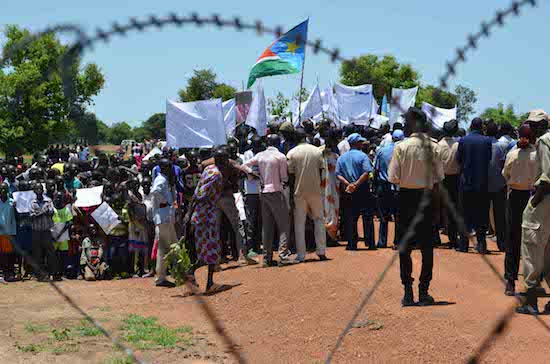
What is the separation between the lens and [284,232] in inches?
429

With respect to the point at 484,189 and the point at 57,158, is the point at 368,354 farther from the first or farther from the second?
the point at 57,158

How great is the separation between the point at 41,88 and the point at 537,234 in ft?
18.7

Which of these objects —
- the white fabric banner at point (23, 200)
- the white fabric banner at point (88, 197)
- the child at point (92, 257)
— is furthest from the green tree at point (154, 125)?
the child at point (92, 257)

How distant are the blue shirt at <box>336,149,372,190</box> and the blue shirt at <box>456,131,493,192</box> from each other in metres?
1.24

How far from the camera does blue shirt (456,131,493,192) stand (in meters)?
10.7

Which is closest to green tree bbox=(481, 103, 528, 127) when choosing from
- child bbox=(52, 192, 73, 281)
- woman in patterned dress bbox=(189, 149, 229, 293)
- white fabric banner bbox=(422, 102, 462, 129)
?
white fabric banner bbox=(422, 102, 462, 129)

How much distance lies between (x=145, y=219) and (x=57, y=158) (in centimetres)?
449

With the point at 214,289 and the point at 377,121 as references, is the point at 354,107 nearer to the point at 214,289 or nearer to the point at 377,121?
the point at 377,121

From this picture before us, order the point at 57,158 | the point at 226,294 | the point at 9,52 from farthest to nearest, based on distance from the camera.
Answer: the point at 57,158, the point at 226,294, the point at 9,52

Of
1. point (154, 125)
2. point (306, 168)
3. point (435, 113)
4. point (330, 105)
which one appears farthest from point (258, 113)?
point (435, 113)

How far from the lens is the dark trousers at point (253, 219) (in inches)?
466

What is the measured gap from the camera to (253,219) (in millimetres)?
11984

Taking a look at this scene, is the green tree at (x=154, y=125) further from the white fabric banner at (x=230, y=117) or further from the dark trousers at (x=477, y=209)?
the white fabric banner at (x=230, y=117)

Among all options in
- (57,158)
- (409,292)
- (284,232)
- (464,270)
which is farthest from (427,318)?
(57,158)
